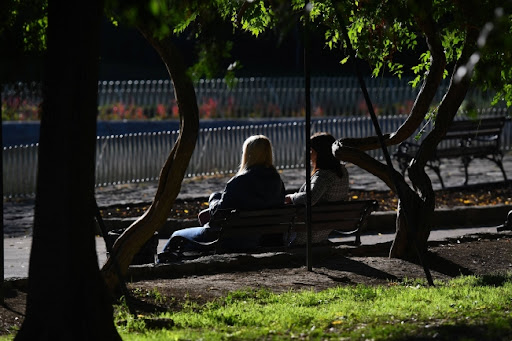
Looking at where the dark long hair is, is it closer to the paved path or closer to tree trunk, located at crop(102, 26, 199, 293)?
tree trunk, located at crop(102, 26, 199, 293)

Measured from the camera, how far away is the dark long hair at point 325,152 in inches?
433

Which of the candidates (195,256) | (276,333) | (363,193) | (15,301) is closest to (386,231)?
(363,193)

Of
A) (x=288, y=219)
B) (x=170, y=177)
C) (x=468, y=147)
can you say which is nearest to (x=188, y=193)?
(x=468, y=147)

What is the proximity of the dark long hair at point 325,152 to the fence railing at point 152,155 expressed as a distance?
8992 millimetres

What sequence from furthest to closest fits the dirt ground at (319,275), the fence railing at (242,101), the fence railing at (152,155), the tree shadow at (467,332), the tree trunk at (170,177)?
the fence railing at (242,101)
the fence railing at (152,155)
the dirt ground at (319,275)
the tree trunk at (170,177)
the tree shadow at (467,332)

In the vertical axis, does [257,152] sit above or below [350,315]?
above

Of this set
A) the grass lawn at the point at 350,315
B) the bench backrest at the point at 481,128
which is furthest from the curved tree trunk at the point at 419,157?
the bench backrest at the point at 481,128

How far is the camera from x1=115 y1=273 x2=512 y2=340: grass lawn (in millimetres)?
6973

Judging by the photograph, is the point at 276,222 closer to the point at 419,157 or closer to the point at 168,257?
the point at 168,257

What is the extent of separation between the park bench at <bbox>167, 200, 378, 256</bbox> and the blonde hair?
0.45 metres

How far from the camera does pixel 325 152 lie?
434 inches

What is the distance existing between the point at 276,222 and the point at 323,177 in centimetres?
68

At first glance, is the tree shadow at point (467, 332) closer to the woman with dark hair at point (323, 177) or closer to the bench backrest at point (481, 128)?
the woman with dark hair at point (323, 177)

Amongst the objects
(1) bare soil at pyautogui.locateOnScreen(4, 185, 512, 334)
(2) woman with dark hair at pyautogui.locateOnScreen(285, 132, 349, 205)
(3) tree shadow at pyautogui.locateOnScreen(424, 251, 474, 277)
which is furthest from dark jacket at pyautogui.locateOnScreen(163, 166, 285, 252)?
(3) tree shadow at pyautogui.locateOnScreen(424, 251, 474, 277)
